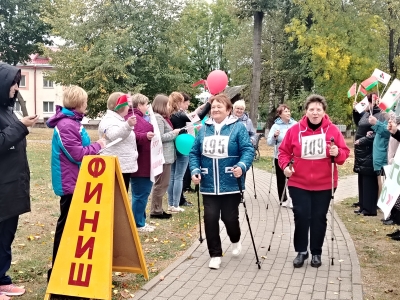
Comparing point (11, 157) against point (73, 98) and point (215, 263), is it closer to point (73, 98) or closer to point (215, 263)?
point (73, 98)

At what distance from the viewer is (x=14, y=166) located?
179 inches

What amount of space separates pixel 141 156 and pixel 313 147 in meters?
2.69

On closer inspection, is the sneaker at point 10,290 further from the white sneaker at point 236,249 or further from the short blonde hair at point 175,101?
the short blonde hair at point 175,101

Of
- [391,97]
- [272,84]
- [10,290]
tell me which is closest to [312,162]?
[391,97]

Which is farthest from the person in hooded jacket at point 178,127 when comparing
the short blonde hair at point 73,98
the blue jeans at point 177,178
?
the short blonde hair at point 73,98

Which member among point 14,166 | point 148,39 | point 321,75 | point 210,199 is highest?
point 148,39

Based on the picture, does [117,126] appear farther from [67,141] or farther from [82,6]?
[82,6]

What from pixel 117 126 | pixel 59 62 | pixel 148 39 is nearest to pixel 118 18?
pixel 148 39

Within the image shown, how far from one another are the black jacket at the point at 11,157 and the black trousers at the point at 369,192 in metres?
6.51

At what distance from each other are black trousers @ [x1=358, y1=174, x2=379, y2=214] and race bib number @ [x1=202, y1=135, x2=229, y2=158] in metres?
4.48

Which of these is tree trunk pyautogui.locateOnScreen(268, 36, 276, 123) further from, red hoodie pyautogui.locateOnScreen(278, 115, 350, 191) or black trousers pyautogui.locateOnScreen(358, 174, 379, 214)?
red hoodie pyautogui.locateOnScreen(278, 115, 350, 191)

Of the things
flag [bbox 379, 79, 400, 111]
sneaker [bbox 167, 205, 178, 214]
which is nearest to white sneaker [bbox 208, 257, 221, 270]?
flag [bbox 379, 79, 400, 111]

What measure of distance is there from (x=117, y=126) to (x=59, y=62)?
2609 cm

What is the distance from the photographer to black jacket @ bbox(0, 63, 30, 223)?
4305 millimetres
